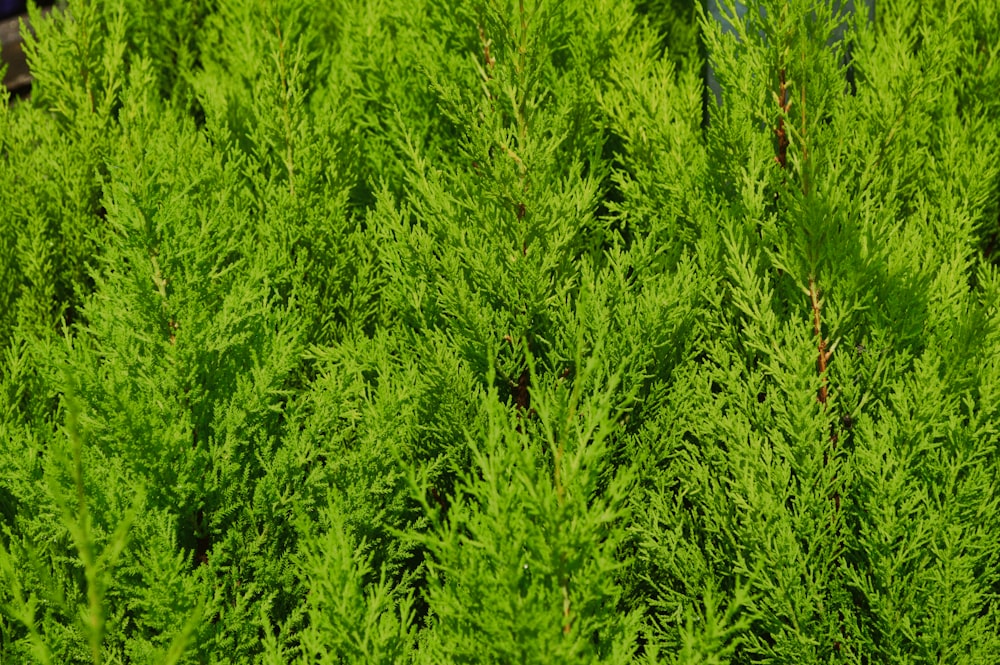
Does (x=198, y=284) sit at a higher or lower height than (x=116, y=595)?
higher

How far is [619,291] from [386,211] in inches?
38.6

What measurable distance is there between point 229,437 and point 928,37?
3087 millimetres

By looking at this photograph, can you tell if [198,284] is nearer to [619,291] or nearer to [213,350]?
[213,350]

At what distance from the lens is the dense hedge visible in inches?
84.7

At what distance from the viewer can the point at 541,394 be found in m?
→ 2.40

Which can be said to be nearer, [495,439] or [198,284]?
[495,439]

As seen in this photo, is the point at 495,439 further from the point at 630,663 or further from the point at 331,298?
the point at 331,298

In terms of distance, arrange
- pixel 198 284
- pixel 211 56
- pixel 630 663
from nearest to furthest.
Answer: pixel 630 663, pixel 198 284, pixel 211 56

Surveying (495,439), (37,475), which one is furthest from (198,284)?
(495,439)

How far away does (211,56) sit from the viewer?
15.1ft

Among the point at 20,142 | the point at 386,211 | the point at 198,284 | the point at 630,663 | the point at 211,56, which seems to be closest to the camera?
the point at 630,663

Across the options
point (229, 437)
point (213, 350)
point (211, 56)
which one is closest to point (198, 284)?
point (213, 350)

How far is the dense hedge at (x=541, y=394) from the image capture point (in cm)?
215

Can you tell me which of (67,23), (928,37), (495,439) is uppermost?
(67,23)
